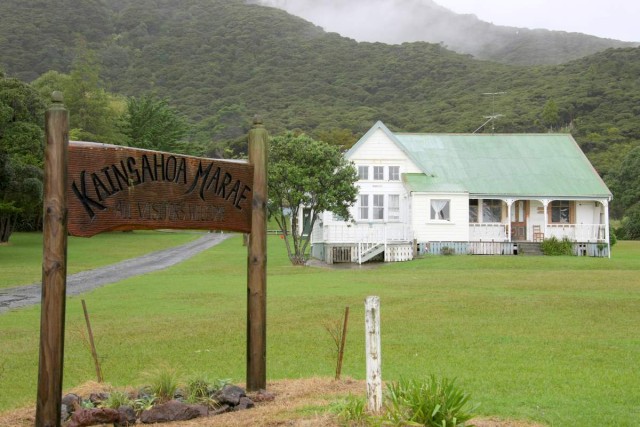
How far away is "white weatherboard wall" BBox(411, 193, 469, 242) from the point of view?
39625mm

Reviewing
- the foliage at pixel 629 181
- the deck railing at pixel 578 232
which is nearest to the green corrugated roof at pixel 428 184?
the deck railing at pixel 578 232

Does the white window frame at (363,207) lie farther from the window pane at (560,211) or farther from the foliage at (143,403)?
the foliage at (143,403)

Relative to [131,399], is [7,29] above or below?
above

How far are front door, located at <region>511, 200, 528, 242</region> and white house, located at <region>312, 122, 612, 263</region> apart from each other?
0.18 ft

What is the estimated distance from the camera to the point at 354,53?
604ft

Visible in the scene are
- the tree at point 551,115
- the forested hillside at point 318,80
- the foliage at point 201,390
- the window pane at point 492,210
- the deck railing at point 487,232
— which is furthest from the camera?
the forested hillside at point 318,80

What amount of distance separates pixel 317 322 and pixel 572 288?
1070 centimetres

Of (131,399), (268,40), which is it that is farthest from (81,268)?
(268,40)

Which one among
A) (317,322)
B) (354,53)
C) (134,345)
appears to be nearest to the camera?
(134,345)

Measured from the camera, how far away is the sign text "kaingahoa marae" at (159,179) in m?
7.65

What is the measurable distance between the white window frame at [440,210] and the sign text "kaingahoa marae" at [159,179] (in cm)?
3149

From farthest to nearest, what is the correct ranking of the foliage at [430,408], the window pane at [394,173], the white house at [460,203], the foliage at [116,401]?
the window pane at [394,173] → the white house at [460,203] → the foliage at [116,401] → the foliage at [430,408]

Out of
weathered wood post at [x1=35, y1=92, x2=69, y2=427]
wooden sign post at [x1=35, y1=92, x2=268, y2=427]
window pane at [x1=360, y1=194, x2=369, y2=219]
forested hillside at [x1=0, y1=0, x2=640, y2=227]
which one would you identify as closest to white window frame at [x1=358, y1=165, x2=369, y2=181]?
window pane at [x1=360, y1=194, x2=369, y2=219]

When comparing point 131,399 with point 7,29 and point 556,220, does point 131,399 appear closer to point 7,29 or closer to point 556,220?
point 556,220
